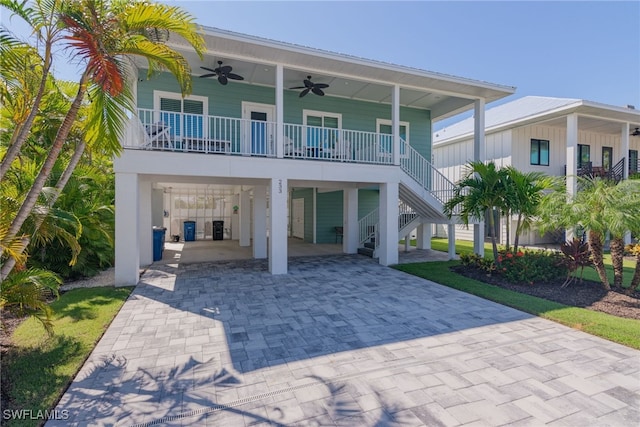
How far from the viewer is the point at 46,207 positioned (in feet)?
12.5

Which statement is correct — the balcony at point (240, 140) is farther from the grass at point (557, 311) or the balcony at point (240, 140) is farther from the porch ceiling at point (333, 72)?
the grass at point (557, 311)

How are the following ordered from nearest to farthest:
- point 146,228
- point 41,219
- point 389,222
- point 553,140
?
point 41,219
point 389,222
point 146,228
point 553,140

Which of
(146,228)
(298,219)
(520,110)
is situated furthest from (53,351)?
(520,110)

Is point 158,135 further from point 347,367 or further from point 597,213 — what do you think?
point 597,213

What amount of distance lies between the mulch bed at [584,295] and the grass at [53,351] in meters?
7.97

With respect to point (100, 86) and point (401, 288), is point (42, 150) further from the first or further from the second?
point (401, 288)


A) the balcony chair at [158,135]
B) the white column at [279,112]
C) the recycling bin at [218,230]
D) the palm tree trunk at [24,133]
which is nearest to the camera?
the palm tree trunk at [24,133]

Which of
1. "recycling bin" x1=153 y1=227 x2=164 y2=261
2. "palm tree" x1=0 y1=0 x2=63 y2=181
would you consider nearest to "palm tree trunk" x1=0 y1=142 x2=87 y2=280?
"palm tree" x1=0 y1=0 x2=63 y2=181

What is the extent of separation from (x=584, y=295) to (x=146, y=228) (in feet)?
38.5

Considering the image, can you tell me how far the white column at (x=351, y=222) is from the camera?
11.9m

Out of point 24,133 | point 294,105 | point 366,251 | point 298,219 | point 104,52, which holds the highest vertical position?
point 294,105

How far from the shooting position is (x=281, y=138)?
27.1 feet

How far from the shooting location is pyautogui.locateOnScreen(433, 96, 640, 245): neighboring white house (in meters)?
12.6

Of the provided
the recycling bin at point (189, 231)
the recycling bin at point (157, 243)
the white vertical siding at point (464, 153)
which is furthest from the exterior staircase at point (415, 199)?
the recycling bin at point (189, 231)
